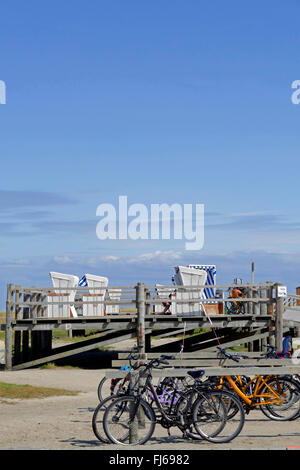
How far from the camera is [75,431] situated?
12.7 metres

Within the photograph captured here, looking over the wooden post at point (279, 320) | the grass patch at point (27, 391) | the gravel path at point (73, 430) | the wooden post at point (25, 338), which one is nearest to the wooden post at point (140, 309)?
the wooden post at point (25, 338)

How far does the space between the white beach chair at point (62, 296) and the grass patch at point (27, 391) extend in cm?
612

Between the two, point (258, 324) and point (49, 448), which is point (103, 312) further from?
point (49, 448)

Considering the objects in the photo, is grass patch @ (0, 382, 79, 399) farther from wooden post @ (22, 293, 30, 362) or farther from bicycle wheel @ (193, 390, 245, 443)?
bicycle wheel @ (193, 390, 245, 443)

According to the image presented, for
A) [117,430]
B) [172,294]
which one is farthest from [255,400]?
[172,294]

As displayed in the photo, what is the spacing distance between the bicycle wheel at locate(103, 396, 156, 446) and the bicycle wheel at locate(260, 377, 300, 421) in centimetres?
265

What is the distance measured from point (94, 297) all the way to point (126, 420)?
1548 centimetres

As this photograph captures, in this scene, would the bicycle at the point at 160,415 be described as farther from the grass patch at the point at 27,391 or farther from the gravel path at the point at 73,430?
the grass patch at the point at 27,391

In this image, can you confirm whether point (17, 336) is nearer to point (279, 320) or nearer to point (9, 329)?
point (9, 329)

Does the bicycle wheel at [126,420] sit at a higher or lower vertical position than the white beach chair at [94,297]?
lower

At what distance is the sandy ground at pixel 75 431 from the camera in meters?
10.8

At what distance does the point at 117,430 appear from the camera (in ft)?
35.6

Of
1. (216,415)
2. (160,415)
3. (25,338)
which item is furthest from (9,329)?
(216,415)

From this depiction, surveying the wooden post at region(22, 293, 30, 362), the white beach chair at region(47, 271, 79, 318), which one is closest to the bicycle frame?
the white beach chair at region(47, 271, 79, 318)
